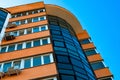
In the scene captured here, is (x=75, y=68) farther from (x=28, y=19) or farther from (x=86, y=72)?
(x=28, y=19)

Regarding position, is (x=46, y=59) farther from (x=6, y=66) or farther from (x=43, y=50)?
(x=6, y=66)

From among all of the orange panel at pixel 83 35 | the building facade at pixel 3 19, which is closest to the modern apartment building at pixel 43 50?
the orange panel at pixel 83 35

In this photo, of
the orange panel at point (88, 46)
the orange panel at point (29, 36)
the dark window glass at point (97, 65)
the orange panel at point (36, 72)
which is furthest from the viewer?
the orange panel at point (88, 46)

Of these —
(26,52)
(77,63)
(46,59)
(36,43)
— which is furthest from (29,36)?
(77,63)

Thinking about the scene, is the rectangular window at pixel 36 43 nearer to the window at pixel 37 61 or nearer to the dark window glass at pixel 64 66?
the window at pixel 37 61

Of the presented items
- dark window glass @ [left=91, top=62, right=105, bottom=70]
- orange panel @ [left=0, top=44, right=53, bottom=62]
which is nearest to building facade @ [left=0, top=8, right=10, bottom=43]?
orange panel @ [left=0, top=44, right=53, bottom=62]

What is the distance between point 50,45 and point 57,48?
1.19m

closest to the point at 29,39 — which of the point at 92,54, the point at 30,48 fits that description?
the point at 30,48

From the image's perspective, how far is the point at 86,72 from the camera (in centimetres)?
2223

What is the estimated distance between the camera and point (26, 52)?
70.9 ft

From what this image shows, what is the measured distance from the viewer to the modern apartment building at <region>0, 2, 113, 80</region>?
18.8m

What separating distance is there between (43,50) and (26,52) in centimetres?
157

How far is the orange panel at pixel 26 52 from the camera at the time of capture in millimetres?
21219

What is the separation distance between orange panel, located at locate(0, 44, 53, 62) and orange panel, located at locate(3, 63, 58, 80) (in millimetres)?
2449
